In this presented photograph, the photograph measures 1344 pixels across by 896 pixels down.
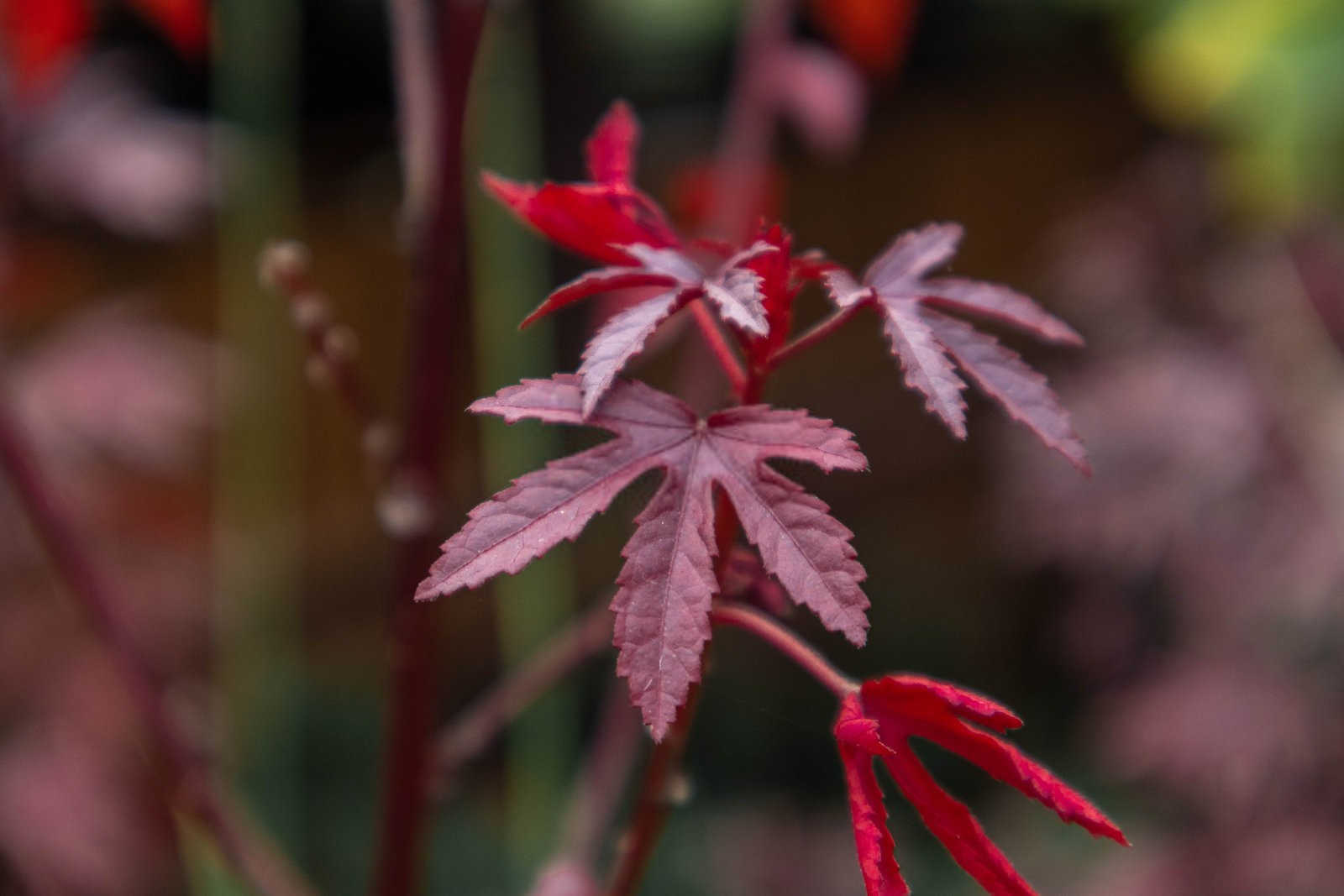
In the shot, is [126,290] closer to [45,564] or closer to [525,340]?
[45,564]

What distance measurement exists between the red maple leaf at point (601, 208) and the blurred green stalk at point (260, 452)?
4.91 feet

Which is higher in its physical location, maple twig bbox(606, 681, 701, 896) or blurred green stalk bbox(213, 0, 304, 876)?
maple twig bbox(606, 681, 701, 896)

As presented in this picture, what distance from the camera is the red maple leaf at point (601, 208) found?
405 millimetres

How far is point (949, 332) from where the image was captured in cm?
41

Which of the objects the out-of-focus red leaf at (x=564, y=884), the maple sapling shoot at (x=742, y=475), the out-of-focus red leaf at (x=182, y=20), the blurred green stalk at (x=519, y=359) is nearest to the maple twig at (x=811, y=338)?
the maple sapling shoot at (x=742, y=475)

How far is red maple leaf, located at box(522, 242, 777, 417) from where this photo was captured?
1.17ft

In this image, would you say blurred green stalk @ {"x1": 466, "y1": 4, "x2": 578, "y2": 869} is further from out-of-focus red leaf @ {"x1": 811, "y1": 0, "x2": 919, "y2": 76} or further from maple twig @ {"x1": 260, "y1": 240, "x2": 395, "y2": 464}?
maple twig @ {"x1": 260, "y1": 240, "x2": 395, "y2": 464}

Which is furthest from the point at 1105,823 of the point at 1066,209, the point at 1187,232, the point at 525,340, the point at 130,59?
the point at 1066,209

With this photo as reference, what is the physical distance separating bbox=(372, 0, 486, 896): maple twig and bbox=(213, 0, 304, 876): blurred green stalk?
1.16 metres

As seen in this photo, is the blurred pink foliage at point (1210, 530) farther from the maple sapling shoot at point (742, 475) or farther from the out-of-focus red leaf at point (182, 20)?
the out-of-focus red leaf at point (182, 20)

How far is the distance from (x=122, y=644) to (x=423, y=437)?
0.82 feet

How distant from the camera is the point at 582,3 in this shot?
6.74 feet

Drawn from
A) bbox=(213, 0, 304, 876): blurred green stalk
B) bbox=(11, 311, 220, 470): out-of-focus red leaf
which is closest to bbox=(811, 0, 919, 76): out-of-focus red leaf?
bbox=(11, 311, 220, 470): out-of-focus red leaf

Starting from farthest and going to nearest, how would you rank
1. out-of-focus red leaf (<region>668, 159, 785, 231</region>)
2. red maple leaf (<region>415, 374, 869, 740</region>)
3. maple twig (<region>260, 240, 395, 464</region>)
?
out-of-focus red leaf (<region>668, 159, 785, 231</region>) → maple twig (<region>260, 240, 395, 464</region>) → red maple leaf (<region>415, 374, 869, 740</region>)
